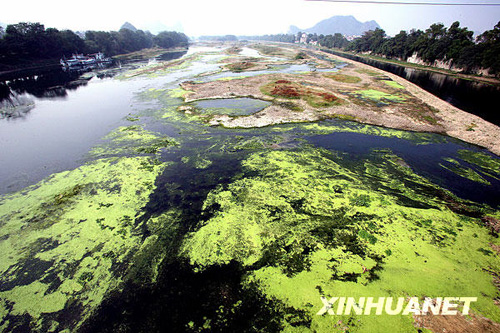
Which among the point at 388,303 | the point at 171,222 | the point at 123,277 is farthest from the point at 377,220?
the point at 123,277

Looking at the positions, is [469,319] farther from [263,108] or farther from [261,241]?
[263,108]

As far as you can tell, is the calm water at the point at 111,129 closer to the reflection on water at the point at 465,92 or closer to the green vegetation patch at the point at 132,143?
the green vegetation patch at the point at 132,143

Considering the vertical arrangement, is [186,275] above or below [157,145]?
below

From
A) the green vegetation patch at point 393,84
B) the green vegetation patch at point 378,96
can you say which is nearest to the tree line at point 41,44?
the green vegetation patch at point 378,96

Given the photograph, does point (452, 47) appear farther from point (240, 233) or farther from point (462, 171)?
point (240, 233)

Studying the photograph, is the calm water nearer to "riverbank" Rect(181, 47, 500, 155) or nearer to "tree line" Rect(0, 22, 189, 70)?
"riverbank" Rect(181, 47, 500, 155)

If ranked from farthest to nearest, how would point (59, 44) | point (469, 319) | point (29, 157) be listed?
point (59, 44) → point (29, 157) → point (469, 319)

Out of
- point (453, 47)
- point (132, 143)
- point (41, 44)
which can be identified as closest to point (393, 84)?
point (453, 47)
